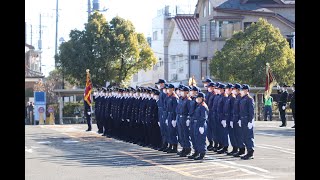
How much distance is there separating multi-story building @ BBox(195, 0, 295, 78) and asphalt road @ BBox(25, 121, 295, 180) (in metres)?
31.6

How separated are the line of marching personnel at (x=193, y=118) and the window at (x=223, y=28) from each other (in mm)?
32086

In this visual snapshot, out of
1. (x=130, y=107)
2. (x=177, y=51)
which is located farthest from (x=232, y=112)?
(x=177, y=51)

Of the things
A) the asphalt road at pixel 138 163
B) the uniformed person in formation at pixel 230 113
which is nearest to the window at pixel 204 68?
the asphalt road at pixel 138 163

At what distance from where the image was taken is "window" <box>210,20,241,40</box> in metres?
56.0

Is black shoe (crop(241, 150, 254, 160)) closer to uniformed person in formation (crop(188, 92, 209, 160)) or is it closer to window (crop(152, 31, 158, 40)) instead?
uniformed person in formation (crop(188, 92, 209, 160))

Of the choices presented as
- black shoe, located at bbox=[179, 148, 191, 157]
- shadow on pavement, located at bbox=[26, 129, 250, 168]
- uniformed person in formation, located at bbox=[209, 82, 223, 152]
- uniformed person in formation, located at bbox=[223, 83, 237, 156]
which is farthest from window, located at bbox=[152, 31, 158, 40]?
black shoe, located at bbox=[179, 148, 191, 157]

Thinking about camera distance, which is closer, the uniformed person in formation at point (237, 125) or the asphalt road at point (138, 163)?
the asphalt road at point (138, 163)

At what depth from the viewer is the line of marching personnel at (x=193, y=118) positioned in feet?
60.6

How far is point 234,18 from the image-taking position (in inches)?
2200

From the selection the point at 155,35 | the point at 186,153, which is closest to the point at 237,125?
the point at 186,153

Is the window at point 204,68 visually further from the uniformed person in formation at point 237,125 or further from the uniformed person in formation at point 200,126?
the uniformed person in formation at point 200,126

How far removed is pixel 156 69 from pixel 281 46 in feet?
98.6

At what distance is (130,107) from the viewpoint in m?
24.5
